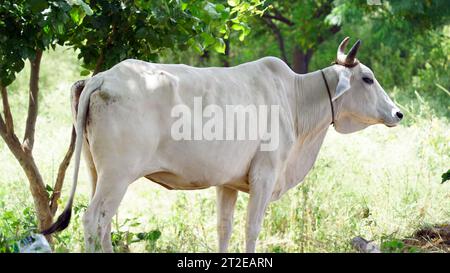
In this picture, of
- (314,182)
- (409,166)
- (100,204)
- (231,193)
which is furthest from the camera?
(409,166)

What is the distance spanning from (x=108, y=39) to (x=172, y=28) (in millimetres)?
464

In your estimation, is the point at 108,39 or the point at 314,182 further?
the point at 314,182

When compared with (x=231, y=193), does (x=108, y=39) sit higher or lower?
higher

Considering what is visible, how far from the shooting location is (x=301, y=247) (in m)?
6.36

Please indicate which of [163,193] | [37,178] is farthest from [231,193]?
[163,193]

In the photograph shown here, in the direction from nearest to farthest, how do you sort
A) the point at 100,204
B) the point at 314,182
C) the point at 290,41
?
the point at 100,204
the point at 314,182
the point at 290,41

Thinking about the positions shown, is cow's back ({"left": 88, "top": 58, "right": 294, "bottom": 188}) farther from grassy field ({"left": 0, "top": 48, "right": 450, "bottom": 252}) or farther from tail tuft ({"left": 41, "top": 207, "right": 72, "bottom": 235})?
grassy field ({"left": 0, "top": 48, "right": 450, "bottom": 252})

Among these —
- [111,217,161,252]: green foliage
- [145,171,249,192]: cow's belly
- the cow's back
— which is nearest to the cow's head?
the cow's back

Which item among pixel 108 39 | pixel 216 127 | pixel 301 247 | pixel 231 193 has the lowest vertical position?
pixel 301 247

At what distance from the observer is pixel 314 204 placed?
24.0 feet

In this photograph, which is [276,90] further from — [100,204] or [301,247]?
[100,204]

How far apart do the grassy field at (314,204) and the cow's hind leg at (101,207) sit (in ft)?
2.51

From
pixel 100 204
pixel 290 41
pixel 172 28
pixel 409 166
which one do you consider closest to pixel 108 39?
pixel 172 28

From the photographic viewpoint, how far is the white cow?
4.77 m
